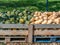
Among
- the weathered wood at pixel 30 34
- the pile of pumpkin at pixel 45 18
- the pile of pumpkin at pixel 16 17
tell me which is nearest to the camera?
the weathered wood at pixel 30 34

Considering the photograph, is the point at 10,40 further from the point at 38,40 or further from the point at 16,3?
the point at 16,3

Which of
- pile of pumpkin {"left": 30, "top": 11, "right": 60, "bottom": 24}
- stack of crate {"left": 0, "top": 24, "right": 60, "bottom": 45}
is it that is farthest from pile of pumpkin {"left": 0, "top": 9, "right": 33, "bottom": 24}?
stack of crate {"left": 0, "top": 24, "right": 60, "bottom": 45}

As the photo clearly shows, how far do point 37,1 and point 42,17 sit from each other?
450cm

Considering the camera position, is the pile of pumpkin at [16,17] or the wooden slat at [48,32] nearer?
the wooden slat at [48,32]

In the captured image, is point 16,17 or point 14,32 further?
point 16,17

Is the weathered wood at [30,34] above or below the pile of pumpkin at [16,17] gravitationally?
below

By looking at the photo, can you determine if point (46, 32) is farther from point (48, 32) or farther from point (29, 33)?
point (29, 33)

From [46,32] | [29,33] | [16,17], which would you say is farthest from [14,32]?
[16,17]

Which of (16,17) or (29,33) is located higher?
(16,17)

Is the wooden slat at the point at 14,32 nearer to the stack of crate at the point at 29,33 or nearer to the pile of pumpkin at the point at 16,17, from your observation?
the stack of crate at the point at 29,33

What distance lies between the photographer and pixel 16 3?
1120 centimetres

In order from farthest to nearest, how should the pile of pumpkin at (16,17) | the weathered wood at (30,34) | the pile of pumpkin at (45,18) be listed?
the pile of pumpkin at (16,17), the pile of pumpkin at (45,18), the weathered wood at (30,34)

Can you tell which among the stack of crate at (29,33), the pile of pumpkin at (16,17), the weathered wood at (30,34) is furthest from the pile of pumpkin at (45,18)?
the weathered wood at (30,34)

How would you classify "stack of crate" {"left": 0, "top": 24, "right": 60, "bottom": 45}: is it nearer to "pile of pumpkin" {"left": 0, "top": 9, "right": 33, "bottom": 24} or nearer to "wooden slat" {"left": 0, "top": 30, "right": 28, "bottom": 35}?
"wooden slat" {"left": 0, "top": 30, "right": 28, "bottom": 35}
